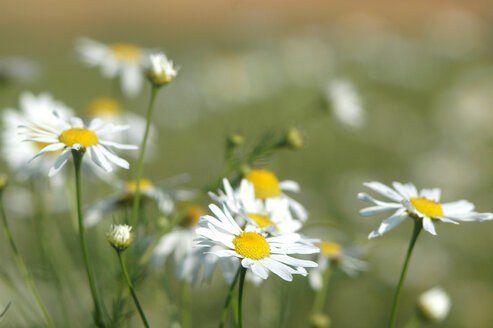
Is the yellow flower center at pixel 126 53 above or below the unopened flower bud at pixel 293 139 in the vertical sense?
above

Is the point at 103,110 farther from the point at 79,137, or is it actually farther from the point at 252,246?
the point at 252,246

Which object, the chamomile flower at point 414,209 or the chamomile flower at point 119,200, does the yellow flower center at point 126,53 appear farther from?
the chamomile flower at point 414,209

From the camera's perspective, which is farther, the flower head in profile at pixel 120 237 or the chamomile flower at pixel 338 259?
the chamomile flower at pixel 338 259

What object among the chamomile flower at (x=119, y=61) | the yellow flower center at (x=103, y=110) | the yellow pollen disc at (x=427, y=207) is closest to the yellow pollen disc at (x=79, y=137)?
the yellow pollen disc at (x=427, y=207)

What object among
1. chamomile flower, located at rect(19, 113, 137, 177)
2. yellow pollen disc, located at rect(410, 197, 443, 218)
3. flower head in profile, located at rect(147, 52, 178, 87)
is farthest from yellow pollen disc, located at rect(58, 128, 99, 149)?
yellow pollen disc, located at rect(410, 197, 443, 218)

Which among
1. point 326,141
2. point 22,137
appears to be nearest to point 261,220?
point 22,137

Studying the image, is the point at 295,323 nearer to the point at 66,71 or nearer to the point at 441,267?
the point at 441,267

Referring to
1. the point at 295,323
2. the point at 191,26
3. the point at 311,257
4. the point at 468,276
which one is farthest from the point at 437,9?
the point at 311,257
